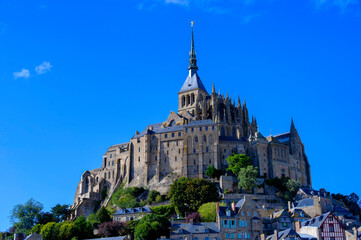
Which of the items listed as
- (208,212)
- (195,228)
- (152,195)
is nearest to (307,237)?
(195,228)

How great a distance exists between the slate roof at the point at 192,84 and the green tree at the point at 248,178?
3129 cm

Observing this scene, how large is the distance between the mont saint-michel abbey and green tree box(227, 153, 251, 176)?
277 cm

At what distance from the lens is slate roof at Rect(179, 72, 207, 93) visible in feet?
359

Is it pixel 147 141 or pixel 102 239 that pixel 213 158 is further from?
pixel 102 239

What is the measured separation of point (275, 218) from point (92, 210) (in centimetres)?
4398

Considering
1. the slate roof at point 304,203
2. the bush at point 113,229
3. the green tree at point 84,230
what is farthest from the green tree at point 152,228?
the slate roof at point 304,203

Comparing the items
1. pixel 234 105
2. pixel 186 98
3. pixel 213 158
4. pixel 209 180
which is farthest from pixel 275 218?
pixel 186 98

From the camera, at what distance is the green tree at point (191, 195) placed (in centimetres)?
7506

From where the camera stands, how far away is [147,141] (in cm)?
9575

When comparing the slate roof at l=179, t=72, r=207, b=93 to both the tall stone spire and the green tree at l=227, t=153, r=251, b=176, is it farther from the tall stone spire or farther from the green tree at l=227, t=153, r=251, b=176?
the green tree at l=227, t=153, r=251, b=176

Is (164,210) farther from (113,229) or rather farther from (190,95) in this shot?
(190,95)

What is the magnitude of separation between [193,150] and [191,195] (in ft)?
54.6

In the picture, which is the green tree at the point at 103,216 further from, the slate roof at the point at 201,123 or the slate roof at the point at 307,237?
the slate roof at the point at 307,237

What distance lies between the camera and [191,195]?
249ft
